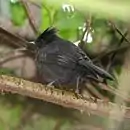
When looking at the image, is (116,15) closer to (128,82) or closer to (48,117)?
(128,82)

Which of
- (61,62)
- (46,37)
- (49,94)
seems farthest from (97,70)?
(49,94)

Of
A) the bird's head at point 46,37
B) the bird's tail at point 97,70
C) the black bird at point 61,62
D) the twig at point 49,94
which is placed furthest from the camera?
the bird's head at point 46,37

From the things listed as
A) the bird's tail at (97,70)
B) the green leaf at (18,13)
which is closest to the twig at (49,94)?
the bird's tail at (97,70)

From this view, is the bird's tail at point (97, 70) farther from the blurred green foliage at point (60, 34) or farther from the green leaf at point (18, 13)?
the green leaf at point (18, 13)

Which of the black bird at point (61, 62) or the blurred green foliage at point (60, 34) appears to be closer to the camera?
the black bird at point (61, 62)

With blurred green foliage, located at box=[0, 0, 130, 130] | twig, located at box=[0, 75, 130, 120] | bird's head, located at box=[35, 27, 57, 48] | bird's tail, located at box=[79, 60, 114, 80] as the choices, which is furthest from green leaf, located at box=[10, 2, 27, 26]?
twig, located at box=[0, 75, 130, 120]

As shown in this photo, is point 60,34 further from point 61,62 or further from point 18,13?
point 61,62

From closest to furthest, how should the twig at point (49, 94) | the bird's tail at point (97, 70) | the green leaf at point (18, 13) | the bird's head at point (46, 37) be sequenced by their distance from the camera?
the twig at point (49, 94) < the bird's tail at point (97, 70) < the bird's head at point (46, 37) < the green leaf at point (18, 13)

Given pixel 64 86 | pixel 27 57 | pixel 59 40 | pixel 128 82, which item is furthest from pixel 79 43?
pixel 128 82
